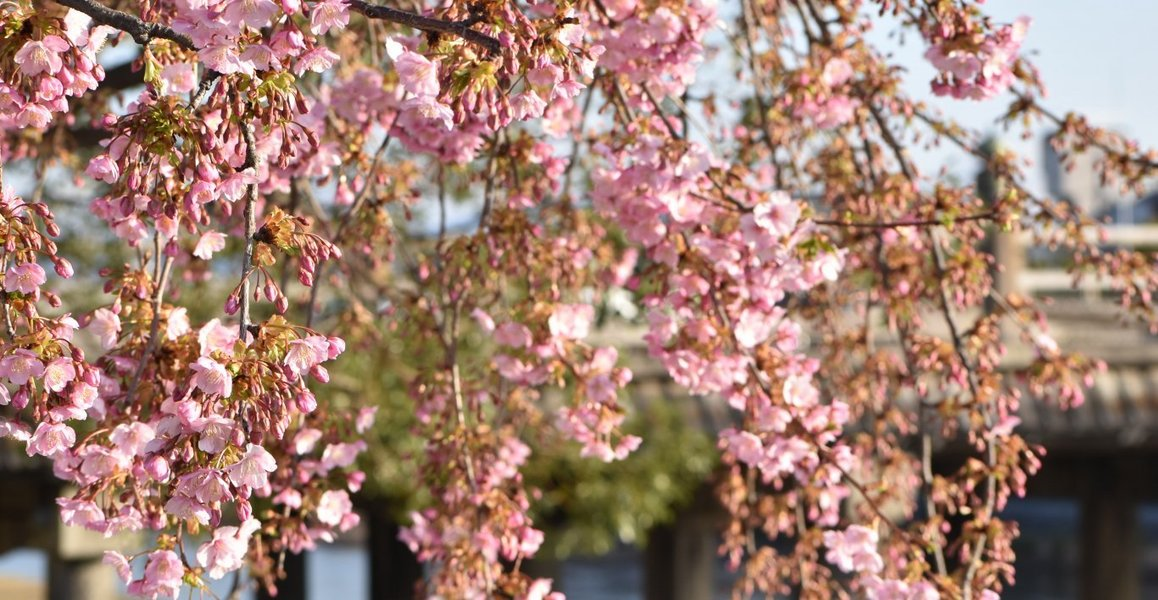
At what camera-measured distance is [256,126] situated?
2.12 metres

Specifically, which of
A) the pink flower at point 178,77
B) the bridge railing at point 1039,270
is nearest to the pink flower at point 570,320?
the pink flower at point 178,77

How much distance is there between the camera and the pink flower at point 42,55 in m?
1.71

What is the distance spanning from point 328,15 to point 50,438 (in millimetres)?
651

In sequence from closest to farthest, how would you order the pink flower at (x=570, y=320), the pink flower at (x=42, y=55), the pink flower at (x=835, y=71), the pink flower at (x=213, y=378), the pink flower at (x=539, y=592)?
the pink flower at (x=213, y=378) < the pink flower at (x=42, y=55) < the pink flower at (x=539, y=592) < the pink flower at (x=570, y=320) < the pink flower at (x=835, y=71)

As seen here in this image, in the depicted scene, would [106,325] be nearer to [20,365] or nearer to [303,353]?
[20,365]

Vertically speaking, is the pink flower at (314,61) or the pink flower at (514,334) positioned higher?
the pink flower at (314,61)

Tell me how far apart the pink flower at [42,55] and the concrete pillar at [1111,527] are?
726cm

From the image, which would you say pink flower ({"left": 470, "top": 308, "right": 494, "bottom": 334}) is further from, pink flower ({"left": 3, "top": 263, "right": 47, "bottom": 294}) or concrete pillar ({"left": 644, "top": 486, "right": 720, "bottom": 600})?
concrete pillar ({"left": 644, "top": 486, "right": 720, "bottom": 600})

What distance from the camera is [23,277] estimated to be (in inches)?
69.6

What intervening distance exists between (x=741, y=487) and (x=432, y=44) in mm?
1700

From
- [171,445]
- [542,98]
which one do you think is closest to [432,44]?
[542,98]

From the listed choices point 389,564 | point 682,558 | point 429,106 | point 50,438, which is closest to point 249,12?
point 429,106

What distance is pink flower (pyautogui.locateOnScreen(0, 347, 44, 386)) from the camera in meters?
1.75

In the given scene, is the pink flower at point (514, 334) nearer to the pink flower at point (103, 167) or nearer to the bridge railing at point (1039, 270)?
the pink flower at point (103, 167)
